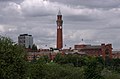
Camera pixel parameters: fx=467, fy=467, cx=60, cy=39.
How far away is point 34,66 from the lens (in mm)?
75000

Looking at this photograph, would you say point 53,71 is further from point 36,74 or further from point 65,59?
point 65,59

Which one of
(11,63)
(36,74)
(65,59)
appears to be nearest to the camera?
(11,63)

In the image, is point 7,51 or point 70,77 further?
point 70,77

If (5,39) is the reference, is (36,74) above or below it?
below

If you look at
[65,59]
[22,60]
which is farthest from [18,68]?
[65,59]

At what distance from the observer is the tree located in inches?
1786

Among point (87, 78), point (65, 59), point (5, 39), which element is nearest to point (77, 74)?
point (87, 78)

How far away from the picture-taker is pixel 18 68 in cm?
4684

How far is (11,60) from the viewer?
46.5 m

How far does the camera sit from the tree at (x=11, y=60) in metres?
45.4

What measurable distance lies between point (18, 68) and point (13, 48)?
7.02 ft

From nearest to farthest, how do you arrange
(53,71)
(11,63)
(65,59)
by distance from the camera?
(11,63) → (53,71) → (65,59)

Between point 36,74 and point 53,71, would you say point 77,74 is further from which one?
point 36,74

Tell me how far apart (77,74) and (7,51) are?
134 feet
